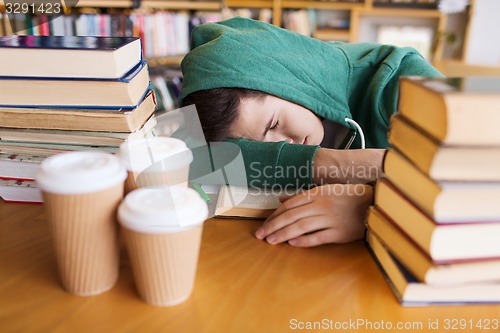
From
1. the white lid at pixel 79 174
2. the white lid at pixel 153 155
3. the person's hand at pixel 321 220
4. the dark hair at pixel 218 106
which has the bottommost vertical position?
the person's hand at pixel 321 220

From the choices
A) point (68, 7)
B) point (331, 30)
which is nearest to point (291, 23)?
point (331, 30)

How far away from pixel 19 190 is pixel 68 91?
0.59ft

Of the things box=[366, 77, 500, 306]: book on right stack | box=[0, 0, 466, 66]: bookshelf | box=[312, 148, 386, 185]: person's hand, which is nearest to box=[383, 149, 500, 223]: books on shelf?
box=[366, 77, 500, 306]: book on right stack

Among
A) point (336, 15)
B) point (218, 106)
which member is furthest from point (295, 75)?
point (336, 15)

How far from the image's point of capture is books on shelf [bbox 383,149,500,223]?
39 centimetres

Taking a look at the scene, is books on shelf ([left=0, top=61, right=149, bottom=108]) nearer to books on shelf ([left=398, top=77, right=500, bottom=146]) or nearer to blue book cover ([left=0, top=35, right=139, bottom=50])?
blue book cover ([left=0, top=35, right=139, bottom=50])

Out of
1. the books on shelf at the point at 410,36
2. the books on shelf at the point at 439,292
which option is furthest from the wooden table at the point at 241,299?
the books on shelf at the point at 410,36

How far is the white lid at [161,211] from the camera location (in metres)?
0.38

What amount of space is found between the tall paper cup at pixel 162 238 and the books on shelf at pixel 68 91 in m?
0.22

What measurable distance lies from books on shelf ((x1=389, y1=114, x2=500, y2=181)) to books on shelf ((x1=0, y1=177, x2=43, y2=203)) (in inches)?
21.2

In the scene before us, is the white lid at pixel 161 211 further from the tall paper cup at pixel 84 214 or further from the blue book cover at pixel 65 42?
the blue book cover at pixel 65 42

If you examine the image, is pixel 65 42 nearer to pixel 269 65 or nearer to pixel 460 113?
pixel 269 65

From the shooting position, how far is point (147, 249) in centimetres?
39

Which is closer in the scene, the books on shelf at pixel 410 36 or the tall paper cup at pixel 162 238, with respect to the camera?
the tall paper cup at pixel 162 238
